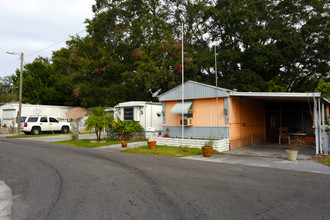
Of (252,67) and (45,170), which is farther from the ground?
(252,67)

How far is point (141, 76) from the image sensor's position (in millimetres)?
24609

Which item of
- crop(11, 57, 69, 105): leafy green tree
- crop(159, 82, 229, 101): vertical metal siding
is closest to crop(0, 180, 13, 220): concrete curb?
crop(159, 82, 229, 101): vertical metal siding

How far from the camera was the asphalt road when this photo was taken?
13.6 feet

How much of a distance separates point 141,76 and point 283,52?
12790 millimetres

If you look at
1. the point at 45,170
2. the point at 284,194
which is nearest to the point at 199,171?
the point at 284,194

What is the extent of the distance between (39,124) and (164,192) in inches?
834

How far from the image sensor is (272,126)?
16.9 metres

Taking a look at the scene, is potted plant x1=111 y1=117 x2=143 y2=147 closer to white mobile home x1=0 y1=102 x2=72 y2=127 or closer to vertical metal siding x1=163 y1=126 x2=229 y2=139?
vertical metal siding x1=163 y1=126 x2=229 y2=139

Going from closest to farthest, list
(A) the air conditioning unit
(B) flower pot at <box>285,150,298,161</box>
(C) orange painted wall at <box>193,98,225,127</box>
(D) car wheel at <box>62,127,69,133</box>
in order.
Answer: (B) flower pot at <box>285,150,298,161</box>
(C) orange painted wall at <box>193,98,225,127</box>
(A) the air conditioning unit
(D) car wheel at <box>62,127,69,133</box>

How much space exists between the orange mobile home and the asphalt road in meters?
4.74

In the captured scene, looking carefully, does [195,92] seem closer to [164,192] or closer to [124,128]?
[124,128]

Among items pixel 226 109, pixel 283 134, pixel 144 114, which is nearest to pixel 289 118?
pixel 283 134

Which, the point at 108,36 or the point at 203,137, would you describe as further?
the point at 108,36

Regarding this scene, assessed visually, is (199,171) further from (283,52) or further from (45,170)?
(283,52)
